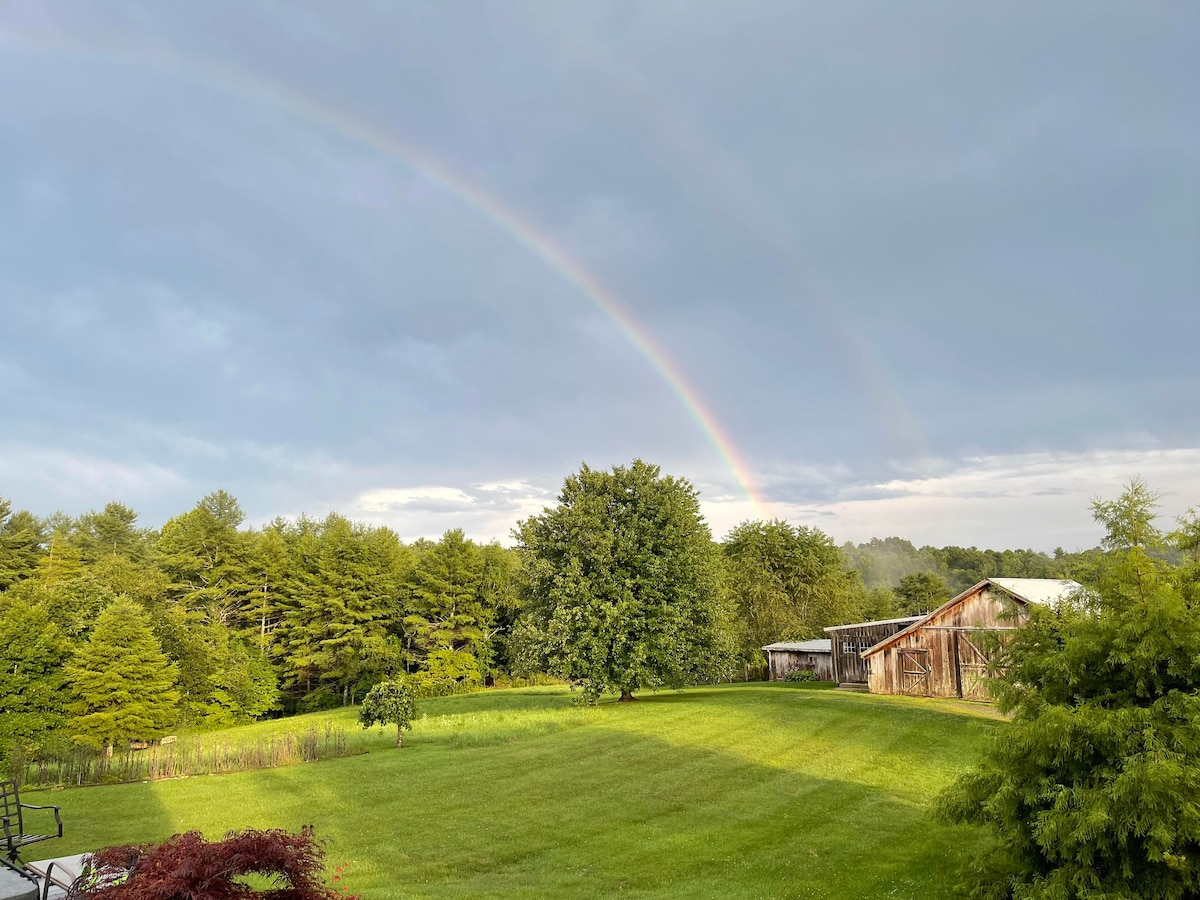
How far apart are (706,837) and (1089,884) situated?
24.8ft

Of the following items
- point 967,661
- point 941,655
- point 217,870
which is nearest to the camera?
point 217,870

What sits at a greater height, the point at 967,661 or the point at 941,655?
the point at 941,655

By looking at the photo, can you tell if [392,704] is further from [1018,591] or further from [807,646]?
[807,646]

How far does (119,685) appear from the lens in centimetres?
3266

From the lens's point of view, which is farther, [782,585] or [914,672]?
[782,585]

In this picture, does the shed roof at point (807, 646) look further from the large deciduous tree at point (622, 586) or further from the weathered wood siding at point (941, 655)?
the large deciduous tree at point (622, 586)

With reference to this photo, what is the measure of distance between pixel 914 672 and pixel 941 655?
5.79 feet

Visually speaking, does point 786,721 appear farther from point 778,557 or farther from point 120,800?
point 778,557

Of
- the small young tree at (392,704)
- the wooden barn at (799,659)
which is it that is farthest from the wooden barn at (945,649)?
the small young tree at (392,704)

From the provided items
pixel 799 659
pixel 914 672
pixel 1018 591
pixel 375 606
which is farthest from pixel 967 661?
pixel 375 606

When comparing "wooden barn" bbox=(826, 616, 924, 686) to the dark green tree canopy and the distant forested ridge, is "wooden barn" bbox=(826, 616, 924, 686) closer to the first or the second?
the distant forested ridge

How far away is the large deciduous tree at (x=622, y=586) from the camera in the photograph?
35.9 m

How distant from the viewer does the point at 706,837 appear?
13570mm

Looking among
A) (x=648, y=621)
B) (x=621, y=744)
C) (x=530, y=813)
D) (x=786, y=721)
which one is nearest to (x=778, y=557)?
(x=648, y=621)
